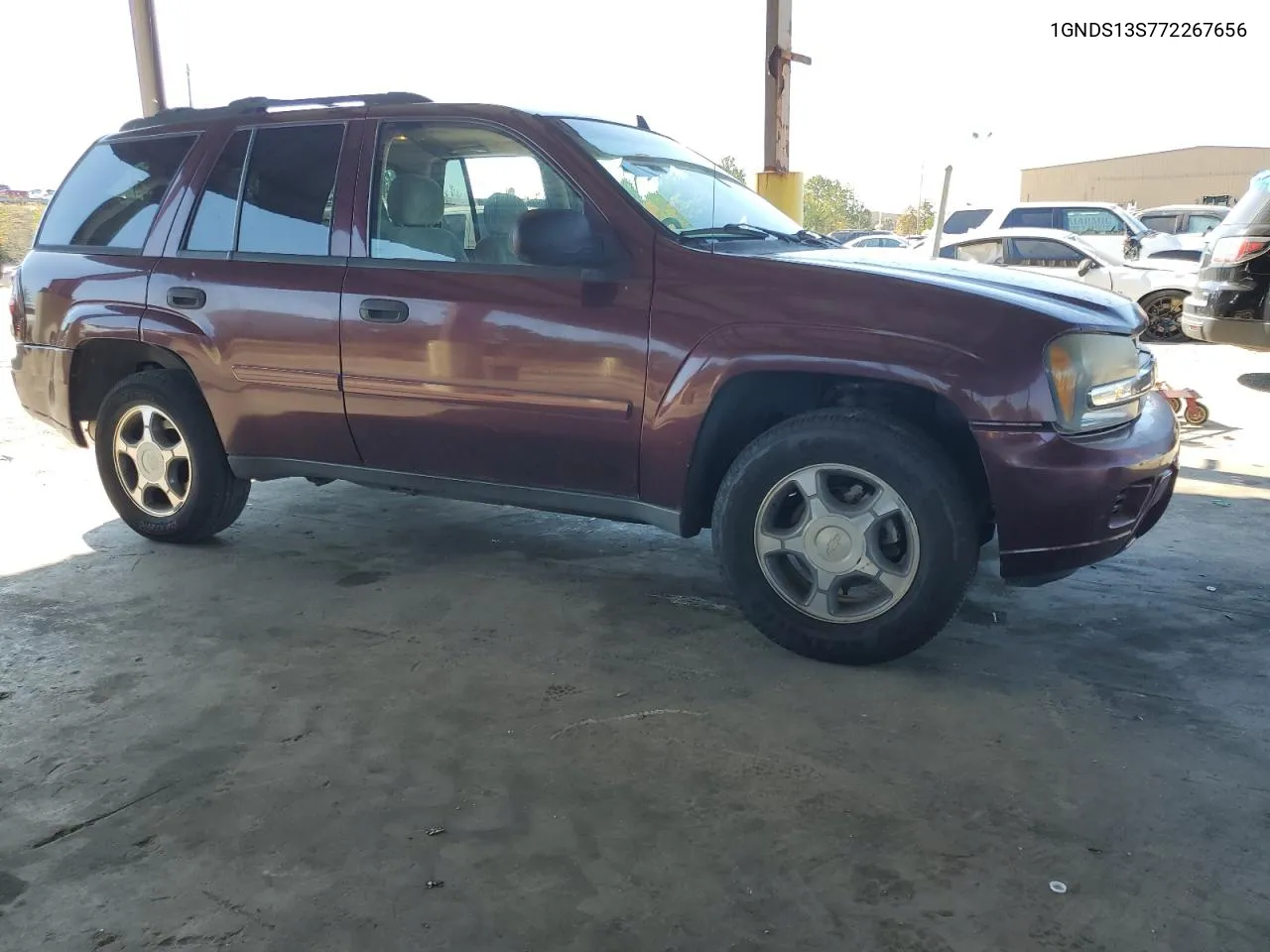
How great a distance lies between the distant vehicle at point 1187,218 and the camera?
647 inches

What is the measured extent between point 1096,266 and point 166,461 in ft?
34.9

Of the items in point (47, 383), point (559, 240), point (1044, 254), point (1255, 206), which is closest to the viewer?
point (559, 240)

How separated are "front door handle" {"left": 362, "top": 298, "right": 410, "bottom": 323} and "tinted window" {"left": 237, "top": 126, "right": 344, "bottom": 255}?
33 cm

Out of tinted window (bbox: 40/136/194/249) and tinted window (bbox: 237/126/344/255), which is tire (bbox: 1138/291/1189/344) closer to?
tinted window (bbox: 237/126/344/255)

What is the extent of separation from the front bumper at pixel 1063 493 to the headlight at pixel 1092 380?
0.19ft

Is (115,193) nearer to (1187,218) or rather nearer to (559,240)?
(559,240)

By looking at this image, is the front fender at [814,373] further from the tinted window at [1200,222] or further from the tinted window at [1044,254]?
the tinted window at [1200,222]

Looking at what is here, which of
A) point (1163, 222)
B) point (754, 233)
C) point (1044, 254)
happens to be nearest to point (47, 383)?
point (754, 233)

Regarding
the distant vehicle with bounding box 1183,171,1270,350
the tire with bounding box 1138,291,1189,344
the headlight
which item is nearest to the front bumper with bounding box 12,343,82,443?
the headlight

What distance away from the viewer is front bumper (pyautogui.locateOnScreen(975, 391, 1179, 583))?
9.43 feet

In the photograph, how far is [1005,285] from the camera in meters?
3.17

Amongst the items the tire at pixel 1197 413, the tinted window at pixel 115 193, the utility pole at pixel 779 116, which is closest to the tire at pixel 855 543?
the tinted window at pixel 115 193

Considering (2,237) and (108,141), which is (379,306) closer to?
(108,141)

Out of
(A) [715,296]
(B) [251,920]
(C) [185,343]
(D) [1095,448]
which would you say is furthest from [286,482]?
(D) [1095,448]
